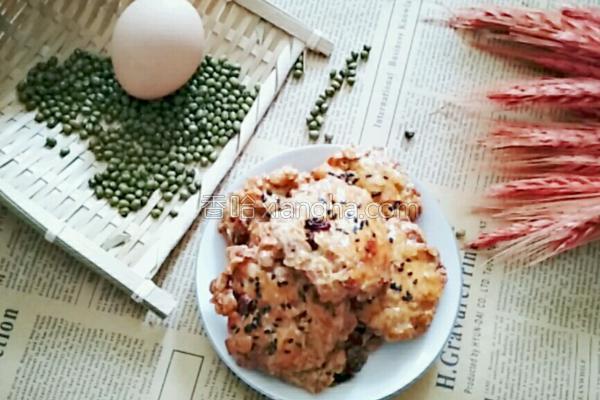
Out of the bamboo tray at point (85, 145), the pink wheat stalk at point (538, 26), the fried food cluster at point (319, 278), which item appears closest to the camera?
the fried food cluster at point (319, 278)

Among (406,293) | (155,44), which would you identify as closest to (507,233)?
(406,293)

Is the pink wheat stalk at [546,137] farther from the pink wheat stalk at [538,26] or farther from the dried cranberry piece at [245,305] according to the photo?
the dried cranberry piece at [245,305]

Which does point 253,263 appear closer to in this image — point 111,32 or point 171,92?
point 171,92

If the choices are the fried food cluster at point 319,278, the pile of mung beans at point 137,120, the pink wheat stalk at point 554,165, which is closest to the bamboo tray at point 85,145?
the pile of mung beans at point 137,120

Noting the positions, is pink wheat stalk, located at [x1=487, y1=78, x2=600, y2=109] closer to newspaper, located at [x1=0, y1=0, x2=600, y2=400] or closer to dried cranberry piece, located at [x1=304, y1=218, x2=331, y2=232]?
newspaper, located at [x1=0, y1=0, x2=600, y2=400]

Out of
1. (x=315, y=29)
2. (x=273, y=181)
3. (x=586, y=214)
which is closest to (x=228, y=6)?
(x=315, y=29)

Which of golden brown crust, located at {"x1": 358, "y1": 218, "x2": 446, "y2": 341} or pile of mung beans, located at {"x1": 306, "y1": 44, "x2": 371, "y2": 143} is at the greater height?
pile of mung beans, located at {"x1": 306, "y1": 44, "x2": 371, "y2": 143}

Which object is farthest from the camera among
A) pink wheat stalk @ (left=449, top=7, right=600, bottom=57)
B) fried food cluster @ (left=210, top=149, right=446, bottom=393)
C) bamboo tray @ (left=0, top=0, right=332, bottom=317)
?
pink wheat stalk @ (left=449, top=7, right=600, bottom=57)

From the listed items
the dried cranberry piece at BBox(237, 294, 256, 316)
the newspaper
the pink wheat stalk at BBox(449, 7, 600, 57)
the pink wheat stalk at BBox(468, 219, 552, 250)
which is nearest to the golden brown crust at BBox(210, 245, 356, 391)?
the dried cranberry piece at BBox(237, 294, 256, 316)
